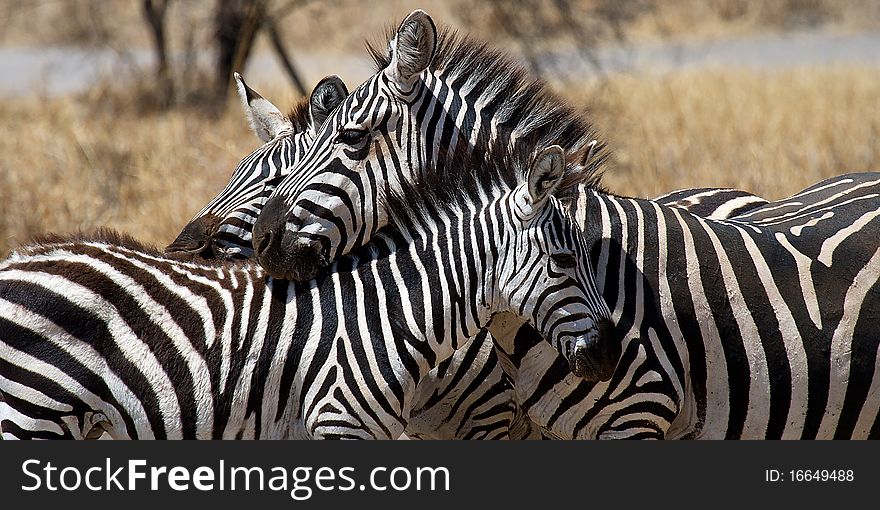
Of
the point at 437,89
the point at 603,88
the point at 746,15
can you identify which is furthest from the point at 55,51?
the point at 437,89

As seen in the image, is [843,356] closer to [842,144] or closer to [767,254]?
[767,254]

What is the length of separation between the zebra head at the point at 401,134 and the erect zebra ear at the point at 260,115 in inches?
47.3

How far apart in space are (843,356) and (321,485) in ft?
6.94

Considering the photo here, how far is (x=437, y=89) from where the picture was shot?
15.6 feet

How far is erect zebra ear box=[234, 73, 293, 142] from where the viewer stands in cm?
595

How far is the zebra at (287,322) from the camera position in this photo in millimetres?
3932

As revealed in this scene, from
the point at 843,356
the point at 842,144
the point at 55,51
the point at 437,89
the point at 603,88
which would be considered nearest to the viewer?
the point at 843,356

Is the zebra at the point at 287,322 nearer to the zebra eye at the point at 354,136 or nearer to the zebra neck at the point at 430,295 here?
the zebra neck at the point at 430,295

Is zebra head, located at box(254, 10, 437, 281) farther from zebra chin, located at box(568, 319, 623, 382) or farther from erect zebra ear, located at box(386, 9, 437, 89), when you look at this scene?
zebra chin, located at box(568, 319, 623, 382)

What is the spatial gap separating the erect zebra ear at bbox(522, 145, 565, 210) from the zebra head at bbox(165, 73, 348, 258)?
57.8 inches

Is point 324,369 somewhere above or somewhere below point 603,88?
below

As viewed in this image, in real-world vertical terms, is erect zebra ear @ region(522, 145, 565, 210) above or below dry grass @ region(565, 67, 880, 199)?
below

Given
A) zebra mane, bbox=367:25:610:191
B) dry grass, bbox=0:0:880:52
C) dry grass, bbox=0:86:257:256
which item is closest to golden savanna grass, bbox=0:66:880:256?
dry grass, bbox=0:86:257:256

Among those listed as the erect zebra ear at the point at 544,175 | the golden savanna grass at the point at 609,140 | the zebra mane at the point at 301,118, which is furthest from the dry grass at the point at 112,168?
the erect zebra ear at the point at 544,175
